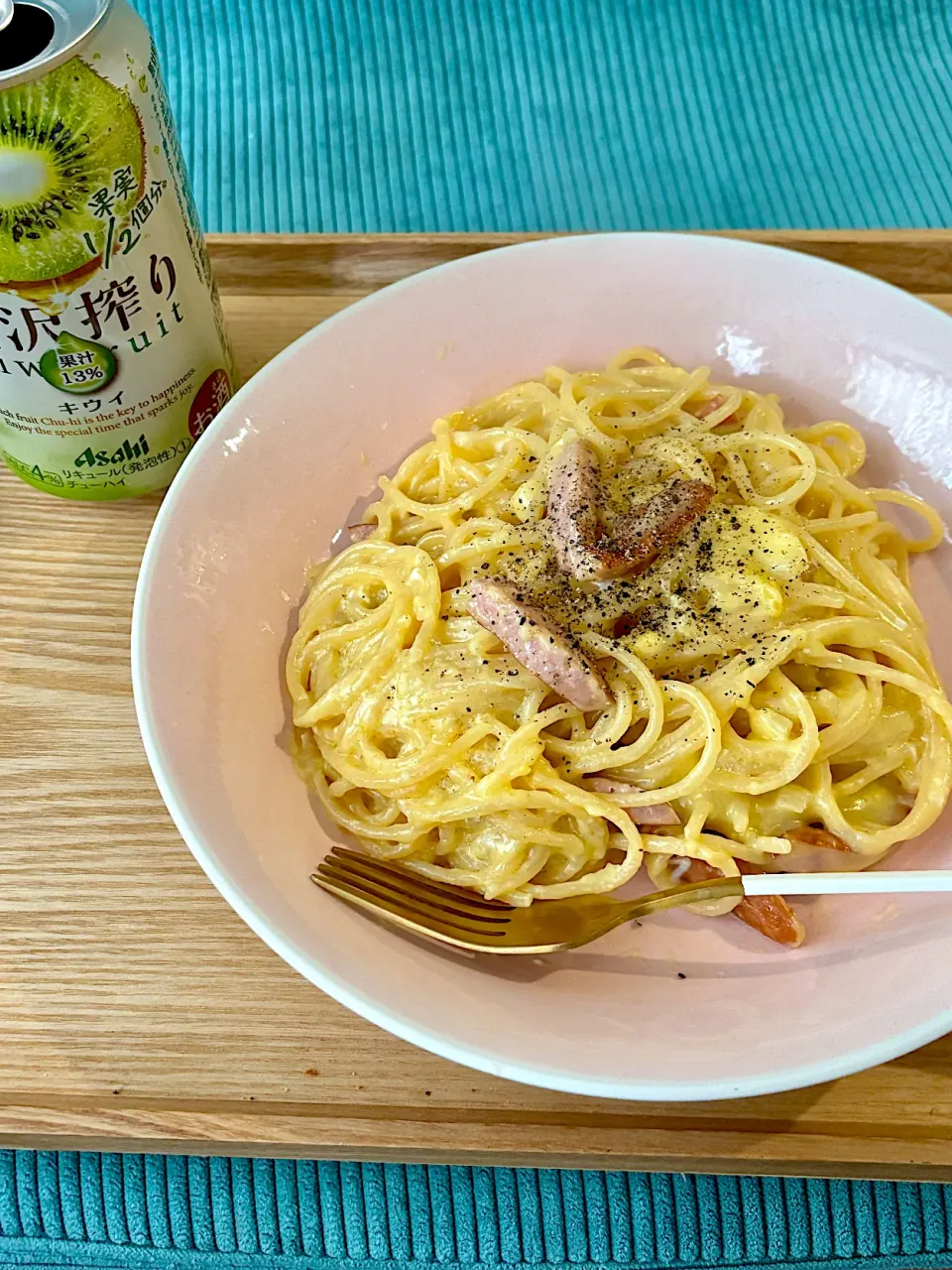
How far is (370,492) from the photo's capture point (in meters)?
2.22

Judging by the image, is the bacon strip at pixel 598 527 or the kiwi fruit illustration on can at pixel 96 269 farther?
the bacon strip at pixel 598 527

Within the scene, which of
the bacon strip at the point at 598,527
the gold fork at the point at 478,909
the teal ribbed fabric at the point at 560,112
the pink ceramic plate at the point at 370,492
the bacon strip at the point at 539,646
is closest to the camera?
the pink ceramic plate at the point at 370,492

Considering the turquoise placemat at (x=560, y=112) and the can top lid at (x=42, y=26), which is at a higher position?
the can top lid at (x=42, y=26)

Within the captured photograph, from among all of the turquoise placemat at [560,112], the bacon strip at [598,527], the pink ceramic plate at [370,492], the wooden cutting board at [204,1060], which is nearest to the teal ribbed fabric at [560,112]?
the turquoise placemat at [560,112]

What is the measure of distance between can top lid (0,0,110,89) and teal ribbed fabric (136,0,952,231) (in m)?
1.84

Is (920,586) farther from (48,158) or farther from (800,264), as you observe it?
(48,158)

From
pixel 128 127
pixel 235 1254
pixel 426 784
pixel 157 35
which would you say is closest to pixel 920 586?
pixel 426 784

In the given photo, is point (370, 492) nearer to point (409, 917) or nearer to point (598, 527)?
point (598, 527)

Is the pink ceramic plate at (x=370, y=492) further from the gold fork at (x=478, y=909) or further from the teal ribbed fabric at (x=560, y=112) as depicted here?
the teal ribbed fabric at (x=560, y=112)

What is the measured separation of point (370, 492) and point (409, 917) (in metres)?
0.95

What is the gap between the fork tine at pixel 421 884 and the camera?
167 cm

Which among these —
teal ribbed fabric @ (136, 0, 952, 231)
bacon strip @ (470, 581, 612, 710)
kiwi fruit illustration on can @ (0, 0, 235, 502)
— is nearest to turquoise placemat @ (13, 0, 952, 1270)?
teal ribbed fabric @ (136, 0, 952, 231)

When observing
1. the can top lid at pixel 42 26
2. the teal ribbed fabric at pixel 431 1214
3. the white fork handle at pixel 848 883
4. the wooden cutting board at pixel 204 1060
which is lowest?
the teal ribbed fabric at pixel 431 1214

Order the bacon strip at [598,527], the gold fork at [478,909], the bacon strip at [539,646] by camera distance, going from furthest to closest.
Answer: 1. the bacon strip at [598,527]
2. the bacon strip at [539,646]
3. the gold fork at [478,909]
